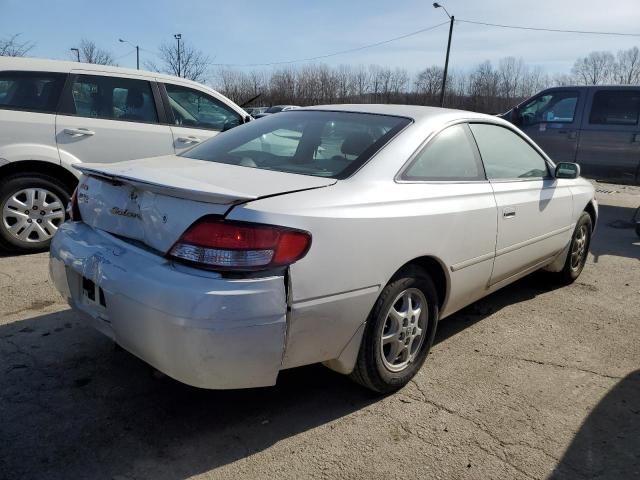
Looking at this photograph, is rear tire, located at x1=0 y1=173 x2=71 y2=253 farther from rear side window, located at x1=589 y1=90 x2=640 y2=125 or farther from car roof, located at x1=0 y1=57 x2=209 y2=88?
rear side window, located at x1=589 y1=90 x2=640 y2=125

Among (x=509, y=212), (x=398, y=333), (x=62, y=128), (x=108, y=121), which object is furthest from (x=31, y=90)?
(x=509, y=212)

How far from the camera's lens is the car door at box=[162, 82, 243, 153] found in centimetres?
598

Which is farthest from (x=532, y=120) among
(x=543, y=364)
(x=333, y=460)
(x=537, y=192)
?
(x=333, y=460)

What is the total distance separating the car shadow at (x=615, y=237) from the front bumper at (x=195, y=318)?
16.0 feet

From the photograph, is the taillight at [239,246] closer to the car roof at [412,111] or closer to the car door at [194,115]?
the car roof at [412,111]

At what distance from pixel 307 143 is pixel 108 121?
3224mm

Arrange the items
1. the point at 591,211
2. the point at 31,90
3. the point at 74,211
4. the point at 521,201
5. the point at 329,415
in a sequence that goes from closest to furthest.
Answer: the point at 329,415 → the point at 74,211 → the point at 521,201 → the point at 591,211 → the point at 31,90

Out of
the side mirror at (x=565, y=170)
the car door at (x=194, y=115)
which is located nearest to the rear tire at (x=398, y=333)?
the side mirror at (x=565, y=170)

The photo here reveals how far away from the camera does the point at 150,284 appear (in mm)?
2174

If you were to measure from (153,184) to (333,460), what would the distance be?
4.72 feet

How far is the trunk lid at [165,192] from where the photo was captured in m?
2.22

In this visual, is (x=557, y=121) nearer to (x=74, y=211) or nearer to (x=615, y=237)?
(x=615, y=237)

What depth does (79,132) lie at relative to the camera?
5.31 meters

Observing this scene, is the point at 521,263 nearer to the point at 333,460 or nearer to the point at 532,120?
the point at 333,460
